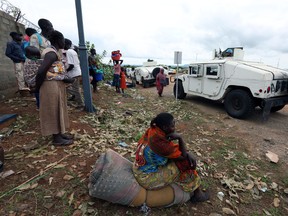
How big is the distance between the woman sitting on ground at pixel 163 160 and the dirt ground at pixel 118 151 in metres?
0.36

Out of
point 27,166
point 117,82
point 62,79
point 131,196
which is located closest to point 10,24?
point 117,82

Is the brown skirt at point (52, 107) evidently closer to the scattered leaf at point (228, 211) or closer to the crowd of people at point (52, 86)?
the crowd of people at point (52, 86)

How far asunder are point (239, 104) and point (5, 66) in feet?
26.8

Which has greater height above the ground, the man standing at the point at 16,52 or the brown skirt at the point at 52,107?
the man standing at the point at 16,52

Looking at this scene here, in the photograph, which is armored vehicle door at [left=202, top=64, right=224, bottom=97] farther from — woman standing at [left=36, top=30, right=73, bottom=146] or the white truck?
woman standing at [left=36, top=30, right=73, bottom=146]

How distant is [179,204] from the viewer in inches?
83.0

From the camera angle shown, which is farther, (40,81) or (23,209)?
(40,81)

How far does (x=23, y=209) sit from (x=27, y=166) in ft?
2.46

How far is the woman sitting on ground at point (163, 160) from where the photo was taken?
185cm

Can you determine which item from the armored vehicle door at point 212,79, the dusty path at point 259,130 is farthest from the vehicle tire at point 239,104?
the armored vehicle door at point 212,79

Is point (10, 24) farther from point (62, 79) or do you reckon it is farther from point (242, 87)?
point (242, 87)

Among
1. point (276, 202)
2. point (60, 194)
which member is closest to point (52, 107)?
point (60, 194)

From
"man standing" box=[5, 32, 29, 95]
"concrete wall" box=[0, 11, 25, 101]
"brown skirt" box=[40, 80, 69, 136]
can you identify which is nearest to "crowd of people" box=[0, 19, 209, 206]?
"brown skirt" box=[40, 80, 69, 136]

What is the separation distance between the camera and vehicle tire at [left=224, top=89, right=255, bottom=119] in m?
5.68
